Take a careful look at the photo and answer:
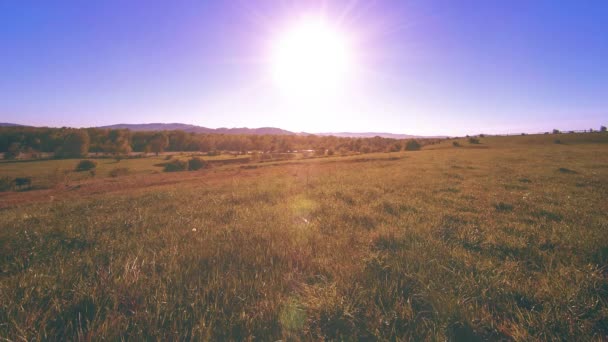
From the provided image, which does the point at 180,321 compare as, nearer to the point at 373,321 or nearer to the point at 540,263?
the point at 373,321

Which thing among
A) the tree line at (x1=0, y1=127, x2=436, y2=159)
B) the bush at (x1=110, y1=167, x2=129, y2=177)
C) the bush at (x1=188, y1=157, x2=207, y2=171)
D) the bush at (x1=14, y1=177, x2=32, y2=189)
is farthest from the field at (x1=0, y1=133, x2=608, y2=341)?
the tree line at (x1=0, y1=127, x2=436, y2=159)

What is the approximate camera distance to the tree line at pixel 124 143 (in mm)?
95994

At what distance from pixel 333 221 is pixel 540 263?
12.0 feet

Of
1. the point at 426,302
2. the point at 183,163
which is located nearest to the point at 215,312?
the point at 426,302

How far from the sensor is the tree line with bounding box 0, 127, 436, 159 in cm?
9599

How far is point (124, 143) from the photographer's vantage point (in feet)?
359

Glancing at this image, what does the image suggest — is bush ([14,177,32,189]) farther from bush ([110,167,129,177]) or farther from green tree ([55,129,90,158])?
green tree ([55,129,90,158])

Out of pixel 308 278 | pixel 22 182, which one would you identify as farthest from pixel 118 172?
pixel 308 278

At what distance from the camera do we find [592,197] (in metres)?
8.51

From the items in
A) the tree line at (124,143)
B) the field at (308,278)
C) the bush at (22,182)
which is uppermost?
the tree line at (124,143)

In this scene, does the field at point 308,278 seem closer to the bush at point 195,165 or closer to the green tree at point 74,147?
the bush at point 195,165

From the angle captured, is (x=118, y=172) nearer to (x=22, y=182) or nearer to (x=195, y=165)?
(x=22, y=182)

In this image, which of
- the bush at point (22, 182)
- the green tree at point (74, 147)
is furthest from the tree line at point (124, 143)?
the bush at point (22, 182)

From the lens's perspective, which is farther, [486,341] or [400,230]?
[400,230]
